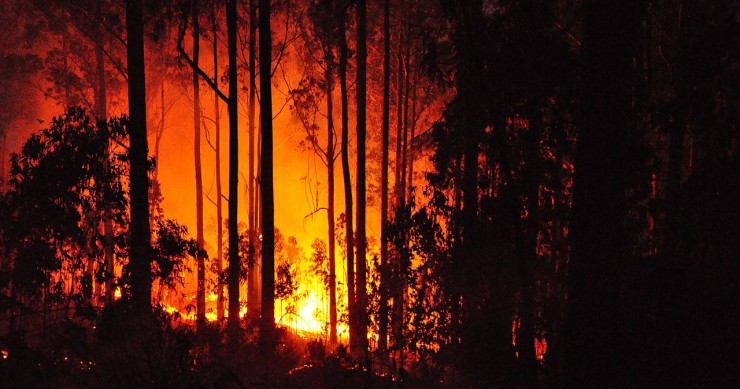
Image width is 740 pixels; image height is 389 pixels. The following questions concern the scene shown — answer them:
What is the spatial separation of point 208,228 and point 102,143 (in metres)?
32.9

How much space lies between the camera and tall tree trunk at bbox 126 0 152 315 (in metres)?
9.23

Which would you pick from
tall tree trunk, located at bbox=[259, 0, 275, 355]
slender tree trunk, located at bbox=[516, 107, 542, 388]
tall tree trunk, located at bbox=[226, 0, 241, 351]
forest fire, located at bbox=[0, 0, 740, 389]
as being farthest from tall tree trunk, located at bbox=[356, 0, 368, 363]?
slender tree trunk, located at bbox=[516, 107, 542, 388]

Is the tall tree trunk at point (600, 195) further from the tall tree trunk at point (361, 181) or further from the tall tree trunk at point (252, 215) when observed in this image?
the tall tree trunk at point (252, 215)

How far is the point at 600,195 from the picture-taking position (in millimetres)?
5172

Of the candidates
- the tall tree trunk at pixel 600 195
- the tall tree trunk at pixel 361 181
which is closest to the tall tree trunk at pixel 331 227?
the tall tree trunk at pixel 361 181

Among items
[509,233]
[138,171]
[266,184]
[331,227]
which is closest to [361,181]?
[266,184]

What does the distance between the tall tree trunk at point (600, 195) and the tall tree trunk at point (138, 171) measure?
253 inches

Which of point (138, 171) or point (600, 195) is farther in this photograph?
point (138, 171)

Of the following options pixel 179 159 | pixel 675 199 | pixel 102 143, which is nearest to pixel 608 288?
pixel 675 199

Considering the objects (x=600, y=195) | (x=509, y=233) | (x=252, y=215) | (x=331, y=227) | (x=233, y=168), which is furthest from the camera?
(x=252, y=215)

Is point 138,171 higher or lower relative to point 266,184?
lower

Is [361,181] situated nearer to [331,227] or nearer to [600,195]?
Answer: [331,227]

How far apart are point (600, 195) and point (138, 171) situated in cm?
731

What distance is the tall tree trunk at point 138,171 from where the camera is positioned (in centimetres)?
923
